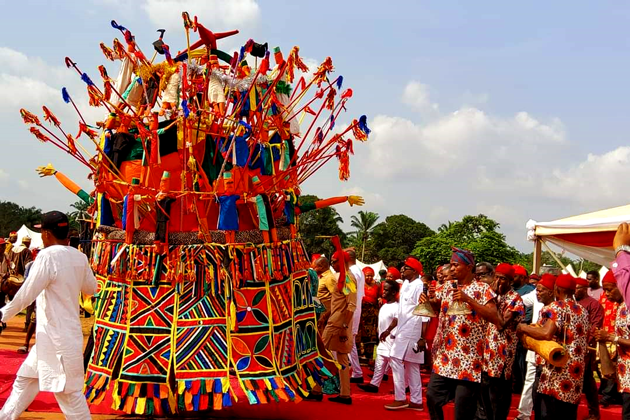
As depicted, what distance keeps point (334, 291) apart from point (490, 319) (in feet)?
10.6

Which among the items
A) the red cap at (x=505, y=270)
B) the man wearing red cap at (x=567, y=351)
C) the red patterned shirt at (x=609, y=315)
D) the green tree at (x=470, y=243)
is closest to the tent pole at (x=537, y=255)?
the red patterned shirt at (x=609, y=315)

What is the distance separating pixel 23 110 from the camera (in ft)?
25.0

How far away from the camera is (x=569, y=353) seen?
6.83 meters

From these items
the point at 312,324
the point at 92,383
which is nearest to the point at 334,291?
the point at 312,324

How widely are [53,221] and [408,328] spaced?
211 inches

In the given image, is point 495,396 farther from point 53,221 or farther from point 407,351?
point 53,221

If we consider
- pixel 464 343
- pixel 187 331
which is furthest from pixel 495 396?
pixel 187 331

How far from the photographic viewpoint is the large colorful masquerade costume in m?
7.34

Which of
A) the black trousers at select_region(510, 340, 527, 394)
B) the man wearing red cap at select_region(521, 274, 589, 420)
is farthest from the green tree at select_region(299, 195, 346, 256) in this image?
the man wearing red cap at select_region(521, 274, 589, 420)

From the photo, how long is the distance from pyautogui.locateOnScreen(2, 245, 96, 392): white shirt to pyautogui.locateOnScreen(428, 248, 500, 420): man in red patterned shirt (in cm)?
332

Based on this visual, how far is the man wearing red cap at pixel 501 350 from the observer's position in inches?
270

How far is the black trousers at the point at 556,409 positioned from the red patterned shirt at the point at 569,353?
58 millimetres

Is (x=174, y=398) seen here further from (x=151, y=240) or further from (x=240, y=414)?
(x=151, y=240)

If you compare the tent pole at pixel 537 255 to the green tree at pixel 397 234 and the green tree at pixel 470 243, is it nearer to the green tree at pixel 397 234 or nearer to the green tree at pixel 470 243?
the green tree at pixel 470 243
